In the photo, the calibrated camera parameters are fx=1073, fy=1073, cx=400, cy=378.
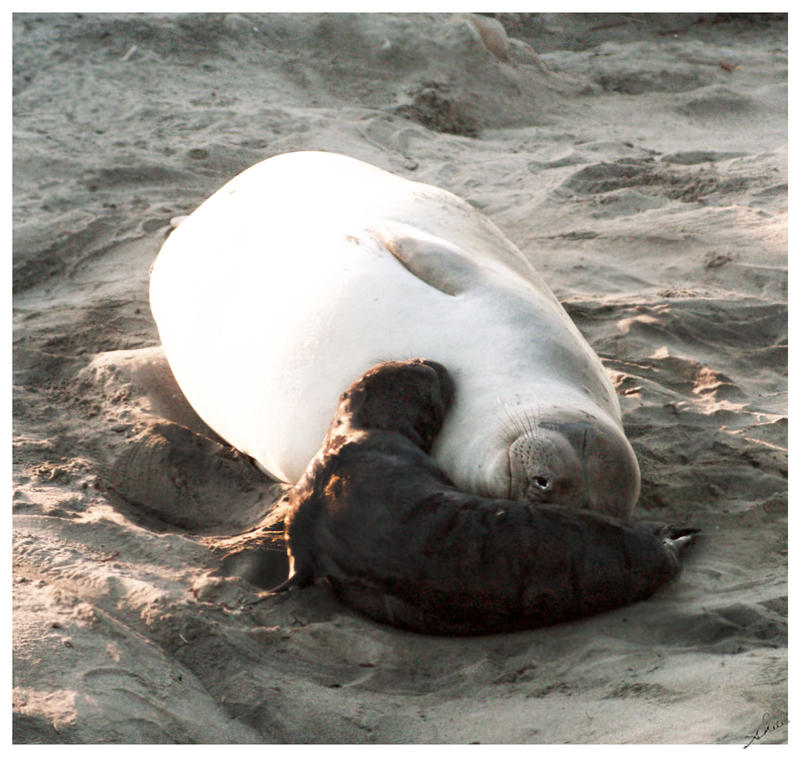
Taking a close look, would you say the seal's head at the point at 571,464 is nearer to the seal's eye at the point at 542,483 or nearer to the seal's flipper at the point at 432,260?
the seal's eye at the point at 542,483

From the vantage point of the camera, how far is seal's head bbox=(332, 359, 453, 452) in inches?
121

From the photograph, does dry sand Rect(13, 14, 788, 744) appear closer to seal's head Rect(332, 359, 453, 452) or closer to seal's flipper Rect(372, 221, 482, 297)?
seal's head Rect(332, 359, 453, 452)

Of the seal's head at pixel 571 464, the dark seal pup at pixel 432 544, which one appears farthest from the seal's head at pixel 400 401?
the seal's head at pixel 571 464

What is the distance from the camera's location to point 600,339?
4973mm

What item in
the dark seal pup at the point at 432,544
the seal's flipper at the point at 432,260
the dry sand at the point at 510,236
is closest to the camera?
the dry sand at the point at 510,236

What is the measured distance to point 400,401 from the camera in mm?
3072

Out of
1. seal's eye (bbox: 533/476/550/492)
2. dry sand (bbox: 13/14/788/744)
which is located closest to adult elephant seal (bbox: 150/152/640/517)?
seal's eye (bbox: 533/476/550/492)

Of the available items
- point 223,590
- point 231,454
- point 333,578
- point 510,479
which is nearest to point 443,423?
point 510,479

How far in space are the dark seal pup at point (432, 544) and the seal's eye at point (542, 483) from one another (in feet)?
0.21

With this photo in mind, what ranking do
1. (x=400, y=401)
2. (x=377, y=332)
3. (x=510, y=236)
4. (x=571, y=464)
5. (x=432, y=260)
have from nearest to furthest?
1. (x=571, y=464)
2. (x=400, y=401)
3. (x=377, y=332)
4. (x=432, y=260)
5. (x=510, y=236)

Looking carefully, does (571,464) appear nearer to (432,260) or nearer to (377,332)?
(377,332)

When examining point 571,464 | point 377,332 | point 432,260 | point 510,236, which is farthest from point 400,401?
point 510,236

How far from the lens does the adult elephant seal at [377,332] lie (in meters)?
3.03

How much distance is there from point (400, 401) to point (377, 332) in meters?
0.41
